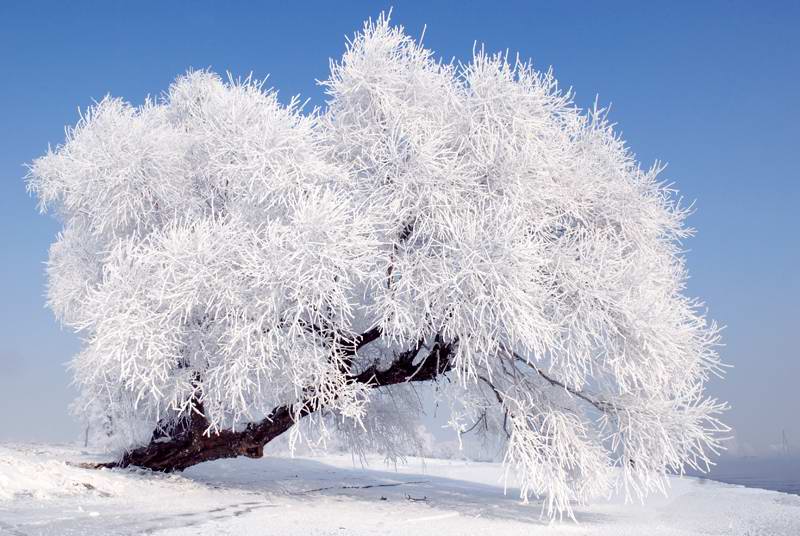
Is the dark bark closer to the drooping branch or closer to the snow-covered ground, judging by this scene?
the snow-covered ground

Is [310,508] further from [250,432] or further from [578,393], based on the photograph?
[578,393]

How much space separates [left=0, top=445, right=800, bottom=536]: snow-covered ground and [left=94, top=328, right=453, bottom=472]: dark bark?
1.40 feet

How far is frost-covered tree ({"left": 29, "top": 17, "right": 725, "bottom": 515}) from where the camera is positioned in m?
9.10

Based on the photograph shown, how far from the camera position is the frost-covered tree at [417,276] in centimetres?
910

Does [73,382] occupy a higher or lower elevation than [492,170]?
lower

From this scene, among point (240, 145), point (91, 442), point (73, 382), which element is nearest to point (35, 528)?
point (73, 382)

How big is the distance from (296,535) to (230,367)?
283 cm

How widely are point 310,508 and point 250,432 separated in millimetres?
2515

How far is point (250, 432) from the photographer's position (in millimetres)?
11562

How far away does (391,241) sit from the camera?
973 centimetres

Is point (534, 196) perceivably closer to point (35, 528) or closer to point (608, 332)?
point (608, 332)

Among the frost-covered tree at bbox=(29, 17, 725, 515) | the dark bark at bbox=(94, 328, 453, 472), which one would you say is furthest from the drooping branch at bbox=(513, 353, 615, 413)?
the dark bark at bbox=(94, 328, 453, 472)

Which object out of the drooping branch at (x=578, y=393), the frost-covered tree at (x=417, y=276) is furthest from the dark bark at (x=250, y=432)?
the drooping branch at (x=578, y=393)

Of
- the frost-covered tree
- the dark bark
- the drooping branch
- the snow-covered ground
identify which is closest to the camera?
the snow-covered ground
